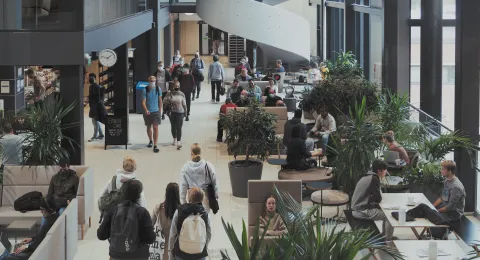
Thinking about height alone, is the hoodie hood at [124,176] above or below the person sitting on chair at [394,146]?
below

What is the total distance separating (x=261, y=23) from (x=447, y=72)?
44.0 ft

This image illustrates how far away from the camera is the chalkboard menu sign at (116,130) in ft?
59.4

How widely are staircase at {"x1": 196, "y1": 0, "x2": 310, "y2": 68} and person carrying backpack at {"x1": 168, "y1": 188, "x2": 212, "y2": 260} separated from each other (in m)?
20.3

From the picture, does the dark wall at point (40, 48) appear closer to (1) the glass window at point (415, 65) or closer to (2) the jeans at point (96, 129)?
(2) the jeans at point (96, 129)

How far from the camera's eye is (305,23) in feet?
102

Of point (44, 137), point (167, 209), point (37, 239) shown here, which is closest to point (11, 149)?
point (44, 137)

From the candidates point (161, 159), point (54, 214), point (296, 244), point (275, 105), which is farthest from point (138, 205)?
point (275, 105)

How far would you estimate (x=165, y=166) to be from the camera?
1650 centimetres

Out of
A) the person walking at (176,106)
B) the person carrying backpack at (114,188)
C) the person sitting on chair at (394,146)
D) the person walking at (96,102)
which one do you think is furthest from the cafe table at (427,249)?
the person walking at (96,102)

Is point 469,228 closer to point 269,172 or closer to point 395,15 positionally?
point 269,172

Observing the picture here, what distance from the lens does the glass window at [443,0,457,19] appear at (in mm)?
16328

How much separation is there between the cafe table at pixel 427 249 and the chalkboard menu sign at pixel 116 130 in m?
9.60

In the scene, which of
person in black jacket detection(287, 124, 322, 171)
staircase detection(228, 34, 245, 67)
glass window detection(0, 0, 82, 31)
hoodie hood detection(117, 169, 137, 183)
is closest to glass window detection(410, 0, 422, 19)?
person in black jacket detection(287, 124, 322, 171)

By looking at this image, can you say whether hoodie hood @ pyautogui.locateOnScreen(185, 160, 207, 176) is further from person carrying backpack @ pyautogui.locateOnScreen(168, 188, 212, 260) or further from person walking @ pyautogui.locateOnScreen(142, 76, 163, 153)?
person walking @ pyautogui.locateOnScreen(142, 76, 163, 153)
